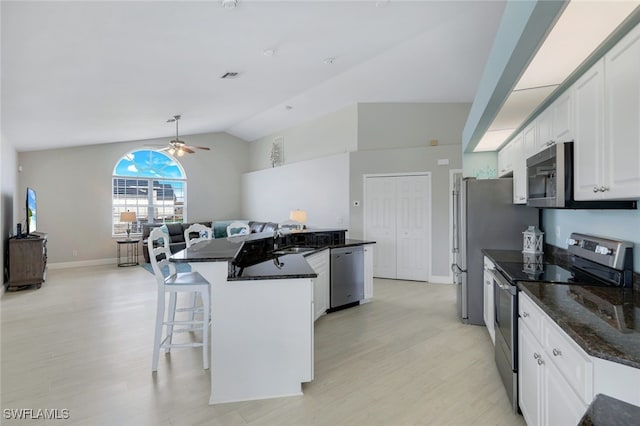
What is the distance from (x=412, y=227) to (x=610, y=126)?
15.2 feet

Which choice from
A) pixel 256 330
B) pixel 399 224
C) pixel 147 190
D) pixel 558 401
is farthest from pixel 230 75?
pixel 147 190

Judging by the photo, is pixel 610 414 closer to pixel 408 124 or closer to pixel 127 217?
pixel 408 124

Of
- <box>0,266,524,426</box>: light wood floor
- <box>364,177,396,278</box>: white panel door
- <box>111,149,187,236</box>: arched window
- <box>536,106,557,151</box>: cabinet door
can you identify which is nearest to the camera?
<box>0,266,524,426</box>: light wood floor

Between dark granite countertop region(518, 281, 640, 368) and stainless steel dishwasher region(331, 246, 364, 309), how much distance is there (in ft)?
7.92

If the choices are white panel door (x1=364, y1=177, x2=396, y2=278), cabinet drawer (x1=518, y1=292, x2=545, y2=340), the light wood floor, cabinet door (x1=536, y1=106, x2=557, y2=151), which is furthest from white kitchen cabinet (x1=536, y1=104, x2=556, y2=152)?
white panel door (x1=364, y1=177, x2=396, y2=278)

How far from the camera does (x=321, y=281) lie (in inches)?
158

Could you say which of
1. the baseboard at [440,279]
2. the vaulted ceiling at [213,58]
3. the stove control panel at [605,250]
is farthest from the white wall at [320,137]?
the stove control panel at [605,250]

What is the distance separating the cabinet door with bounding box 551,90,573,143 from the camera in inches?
82.5

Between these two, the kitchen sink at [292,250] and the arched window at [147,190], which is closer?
the kitchen sink at [292,250]

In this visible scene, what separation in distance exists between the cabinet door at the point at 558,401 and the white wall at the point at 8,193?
7.08 meters

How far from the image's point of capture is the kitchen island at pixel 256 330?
231cm

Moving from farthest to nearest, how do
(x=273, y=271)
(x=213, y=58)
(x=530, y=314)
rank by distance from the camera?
(x=213, y=58)
(x=273, y=271)
(x=530, y=314)

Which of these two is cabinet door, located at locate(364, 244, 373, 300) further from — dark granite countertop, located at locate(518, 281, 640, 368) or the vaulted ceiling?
the vaulted ceiling

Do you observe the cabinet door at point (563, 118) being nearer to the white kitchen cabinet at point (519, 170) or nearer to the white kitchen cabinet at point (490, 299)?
the white kitchen cabinet at point (519, 170)
